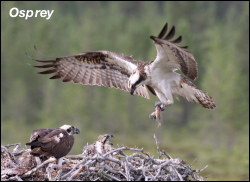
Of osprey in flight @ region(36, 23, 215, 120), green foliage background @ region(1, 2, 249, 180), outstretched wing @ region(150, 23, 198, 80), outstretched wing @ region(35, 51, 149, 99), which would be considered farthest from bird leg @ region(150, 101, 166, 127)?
green foliage background @ region(1, 2, 249, 180)

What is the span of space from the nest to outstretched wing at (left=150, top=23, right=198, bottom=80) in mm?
1815

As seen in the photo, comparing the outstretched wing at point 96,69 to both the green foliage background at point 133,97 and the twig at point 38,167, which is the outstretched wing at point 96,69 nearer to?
the twig at point 38,167

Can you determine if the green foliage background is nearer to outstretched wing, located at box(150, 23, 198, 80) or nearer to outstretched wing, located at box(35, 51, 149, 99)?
Result: outstretched wing, located at box(35, 51, 149, 99)

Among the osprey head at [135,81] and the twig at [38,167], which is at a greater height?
the osprey head at [135,81]

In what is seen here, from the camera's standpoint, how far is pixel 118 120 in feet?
142

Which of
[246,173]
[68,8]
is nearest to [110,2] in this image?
[68,8]

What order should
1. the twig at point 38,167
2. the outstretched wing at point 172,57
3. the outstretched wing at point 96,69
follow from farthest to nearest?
the outstretched wing at point 96,69
the outstretched wing at point 172,57
the twig at point 38,167

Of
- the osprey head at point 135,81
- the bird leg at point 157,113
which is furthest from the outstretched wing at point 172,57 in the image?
the bird leg at point 157,113

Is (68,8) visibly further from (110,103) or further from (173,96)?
(173,96)

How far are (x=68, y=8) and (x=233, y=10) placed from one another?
16150 mm

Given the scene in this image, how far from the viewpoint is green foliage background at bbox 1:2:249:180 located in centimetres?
3597

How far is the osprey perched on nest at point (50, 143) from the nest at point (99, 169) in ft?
0.45

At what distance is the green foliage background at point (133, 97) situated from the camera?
3597cm

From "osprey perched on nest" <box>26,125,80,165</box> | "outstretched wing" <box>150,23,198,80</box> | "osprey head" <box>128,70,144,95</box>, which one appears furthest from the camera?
"osprey head" <box>128,70,144,95</box>
